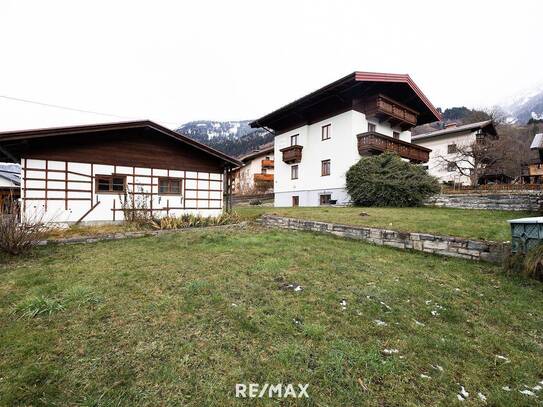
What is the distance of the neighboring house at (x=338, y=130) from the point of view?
1773cm

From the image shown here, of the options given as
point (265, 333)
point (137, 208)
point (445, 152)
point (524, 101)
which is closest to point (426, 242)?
point (265, 333)

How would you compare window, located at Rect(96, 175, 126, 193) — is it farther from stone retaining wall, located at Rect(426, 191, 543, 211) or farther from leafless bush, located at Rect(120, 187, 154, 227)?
stone retaining wall, located at Rect(426, 191, 543, 211)

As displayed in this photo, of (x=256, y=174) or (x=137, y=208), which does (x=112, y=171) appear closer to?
(x=137, y=208)

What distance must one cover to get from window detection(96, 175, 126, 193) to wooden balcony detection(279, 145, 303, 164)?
1374cm

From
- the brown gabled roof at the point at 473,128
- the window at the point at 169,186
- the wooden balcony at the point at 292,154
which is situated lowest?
the window at the point at 169,186

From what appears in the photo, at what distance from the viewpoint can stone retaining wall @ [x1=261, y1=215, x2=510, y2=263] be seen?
5203 mm

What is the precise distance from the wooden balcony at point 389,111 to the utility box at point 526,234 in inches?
591

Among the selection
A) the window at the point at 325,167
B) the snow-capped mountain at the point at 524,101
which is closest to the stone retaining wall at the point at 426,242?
the window at the point at 325,167

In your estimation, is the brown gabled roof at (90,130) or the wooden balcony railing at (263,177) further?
the wooden balcony railing at (263,177)

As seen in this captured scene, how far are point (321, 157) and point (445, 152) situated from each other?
68.6 feet

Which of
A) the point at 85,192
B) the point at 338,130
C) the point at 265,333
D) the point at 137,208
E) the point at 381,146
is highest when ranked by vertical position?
the point at 338,130

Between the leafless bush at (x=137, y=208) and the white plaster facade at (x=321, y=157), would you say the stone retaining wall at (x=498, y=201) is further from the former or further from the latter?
the leafless bush at (x=137, y=208)

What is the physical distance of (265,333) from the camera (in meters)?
2.89

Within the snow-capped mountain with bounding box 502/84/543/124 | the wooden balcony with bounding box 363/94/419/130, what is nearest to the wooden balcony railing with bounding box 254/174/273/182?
the wooden balcony with bounding box 363/94/419/130
